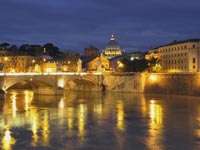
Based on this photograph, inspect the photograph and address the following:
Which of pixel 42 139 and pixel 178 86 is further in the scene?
pixel 178 86

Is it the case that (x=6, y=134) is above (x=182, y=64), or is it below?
below

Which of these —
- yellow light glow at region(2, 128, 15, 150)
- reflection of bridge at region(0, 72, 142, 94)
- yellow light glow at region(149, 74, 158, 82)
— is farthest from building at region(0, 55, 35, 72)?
yellow light glow at region(2, 128, 15, 150)

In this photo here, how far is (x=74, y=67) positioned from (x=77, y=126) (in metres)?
55.4

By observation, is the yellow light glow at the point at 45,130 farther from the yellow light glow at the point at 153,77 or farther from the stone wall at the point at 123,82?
the stone wall at the point at 123,82

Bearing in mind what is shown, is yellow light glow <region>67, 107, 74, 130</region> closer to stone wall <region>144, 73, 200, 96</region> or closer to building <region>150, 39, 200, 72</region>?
stone wall <region>144, 73, 200, 96</region>

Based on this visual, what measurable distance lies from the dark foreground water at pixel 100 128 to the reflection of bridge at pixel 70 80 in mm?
11603

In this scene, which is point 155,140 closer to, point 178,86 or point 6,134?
point 6,134

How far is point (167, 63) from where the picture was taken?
74438mm

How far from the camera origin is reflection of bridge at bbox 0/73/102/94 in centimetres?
4672

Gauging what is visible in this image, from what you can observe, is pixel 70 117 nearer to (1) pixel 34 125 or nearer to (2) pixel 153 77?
(1) pixel 34 125

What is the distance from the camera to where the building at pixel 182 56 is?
66.9 m

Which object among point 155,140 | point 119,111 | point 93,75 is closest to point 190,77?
point 93,75

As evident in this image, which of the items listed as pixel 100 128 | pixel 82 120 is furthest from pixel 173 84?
pixel 100 128

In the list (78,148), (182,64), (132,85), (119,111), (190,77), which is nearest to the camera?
(78,148)
